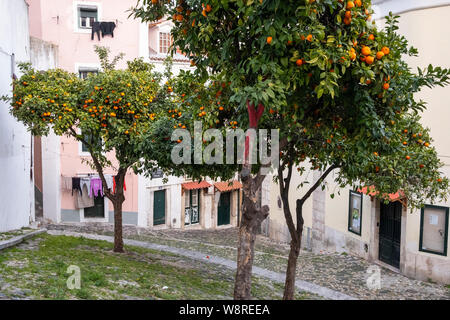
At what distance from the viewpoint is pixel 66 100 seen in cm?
1173

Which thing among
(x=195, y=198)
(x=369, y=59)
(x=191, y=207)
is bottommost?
(x=191, y=207)

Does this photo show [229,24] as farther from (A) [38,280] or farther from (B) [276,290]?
(B) [276,290]

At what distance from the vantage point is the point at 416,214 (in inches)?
581

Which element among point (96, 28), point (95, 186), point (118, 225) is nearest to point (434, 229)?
point (118, 225)

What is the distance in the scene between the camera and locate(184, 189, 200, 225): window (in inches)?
1022

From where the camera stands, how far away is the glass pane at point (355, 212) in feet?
57.0

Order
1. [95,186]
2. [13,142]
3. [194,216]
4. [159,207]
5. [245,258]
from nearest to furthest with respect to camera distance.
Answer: [245,258]
[13,142]
[95,186]
[159,207]
[194,216]

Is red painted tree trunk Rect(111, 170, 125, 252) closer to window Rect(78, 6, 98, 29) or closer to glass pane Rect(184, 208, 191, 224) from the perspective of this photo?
glass pane Rect(184, 208, 191, 224)

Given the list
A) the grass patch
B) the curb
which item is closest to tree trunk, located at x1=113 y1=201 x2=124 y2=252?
the grass patch

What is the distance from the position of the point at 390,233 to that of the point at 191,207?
508 inches

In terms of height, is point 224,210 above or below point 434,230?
below

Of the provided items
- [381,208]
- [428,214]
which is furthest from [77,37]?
[428,214]

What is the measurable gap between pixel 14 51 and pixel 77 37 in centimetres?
893

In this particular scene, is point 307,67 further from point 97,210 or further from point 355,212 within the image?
point 97,210
